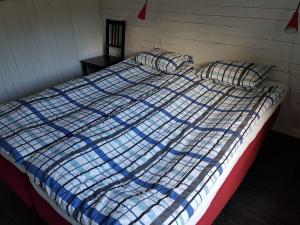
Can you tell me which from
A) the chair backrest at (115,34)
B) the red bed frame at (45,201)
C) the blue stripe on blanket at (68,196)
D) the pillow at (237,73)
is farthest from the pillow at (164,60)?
the blue stripe on blanket at (68,196)

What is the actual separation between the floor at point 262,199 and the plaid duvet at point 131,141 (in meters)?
0.52

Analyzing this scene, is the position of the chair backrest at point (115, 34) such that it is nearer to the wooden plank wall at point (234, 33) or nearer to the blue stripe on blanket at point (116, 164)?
the wooden plank wall at point (234, 33)

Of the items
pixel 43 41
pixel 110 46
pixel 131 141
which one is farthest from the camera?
pixel 110 46

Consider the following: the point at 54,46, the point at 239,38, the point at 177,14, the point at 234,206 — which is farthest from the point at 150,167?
the point at 54,46

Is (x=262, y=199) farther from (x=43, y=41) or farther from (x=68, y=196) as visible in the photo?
(x=43, y=41)

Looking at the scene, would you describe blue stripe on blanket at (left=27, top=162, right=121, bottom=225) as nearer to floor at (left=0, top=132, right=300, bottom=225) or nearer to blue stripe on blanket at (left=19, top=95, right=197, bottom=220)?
blue stripe on blanket at (left=19, top=95, right=197, bottom=220)

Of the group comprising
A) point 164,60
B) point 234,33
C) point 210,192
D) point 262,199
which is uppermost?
point 234,33

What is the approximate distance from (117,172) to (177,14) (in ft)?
6.16

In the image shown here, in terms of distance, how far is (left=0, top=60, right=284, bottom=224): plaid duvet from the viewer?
107 cm

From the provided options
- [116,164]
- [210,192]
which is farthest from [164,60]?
[210,192]

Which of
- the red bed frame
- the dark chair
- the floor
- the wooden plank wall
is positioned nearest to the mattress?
the red bed frame

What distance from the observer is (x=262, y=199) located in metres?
1.69

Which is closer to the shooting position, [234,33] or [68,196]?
[68,196]

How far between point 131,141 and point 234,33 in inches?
57.0
